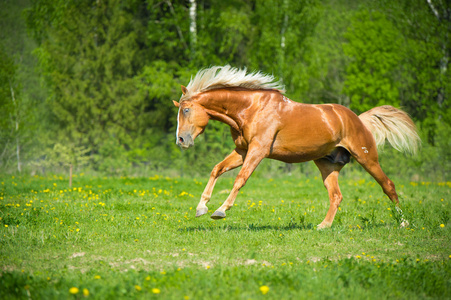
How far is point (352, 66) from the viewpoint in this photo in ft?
102

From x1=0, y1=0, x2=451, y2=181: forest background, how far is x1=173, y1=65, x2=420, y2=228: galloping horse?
11.6m

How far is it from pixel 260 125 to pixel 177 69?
20697mm

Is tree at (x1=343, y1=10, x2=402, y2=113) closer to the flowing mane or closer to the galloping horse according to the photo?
the galloping horse

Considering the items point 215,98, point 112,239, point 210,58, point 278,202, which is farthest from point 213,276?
point 210,58

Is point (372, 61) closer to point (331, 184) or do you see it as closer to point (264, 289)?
point (331, 184)

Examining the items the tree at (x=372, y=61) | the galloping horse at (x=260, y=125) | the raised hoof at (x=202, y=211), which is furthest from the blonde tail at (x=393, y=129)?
the tree at (x=372, y=61)

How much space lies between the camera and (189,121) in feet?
23.5

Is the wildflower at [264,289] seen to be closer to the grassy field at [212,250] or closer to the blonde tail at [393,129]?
the grassy field at [212,250]

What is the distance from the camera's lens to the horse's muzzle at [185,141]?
7.05 meters

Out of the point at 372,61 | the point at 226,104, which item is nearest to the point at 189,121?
the point at 226,104

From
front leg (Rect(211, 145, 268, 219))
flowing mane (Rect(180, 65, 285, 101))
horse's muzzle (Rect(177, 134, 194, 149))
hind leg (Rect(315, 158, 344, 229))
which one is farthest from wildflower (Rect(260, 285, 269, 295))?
hind leg (Rect(315, 158, 344, 229))

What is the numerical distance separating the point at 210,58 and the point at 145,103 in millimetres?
5395

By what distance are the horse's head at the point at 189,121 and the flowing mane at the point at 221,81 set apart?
155 millimetres

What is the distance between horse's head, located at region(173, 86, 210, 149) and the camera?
7098 mm
